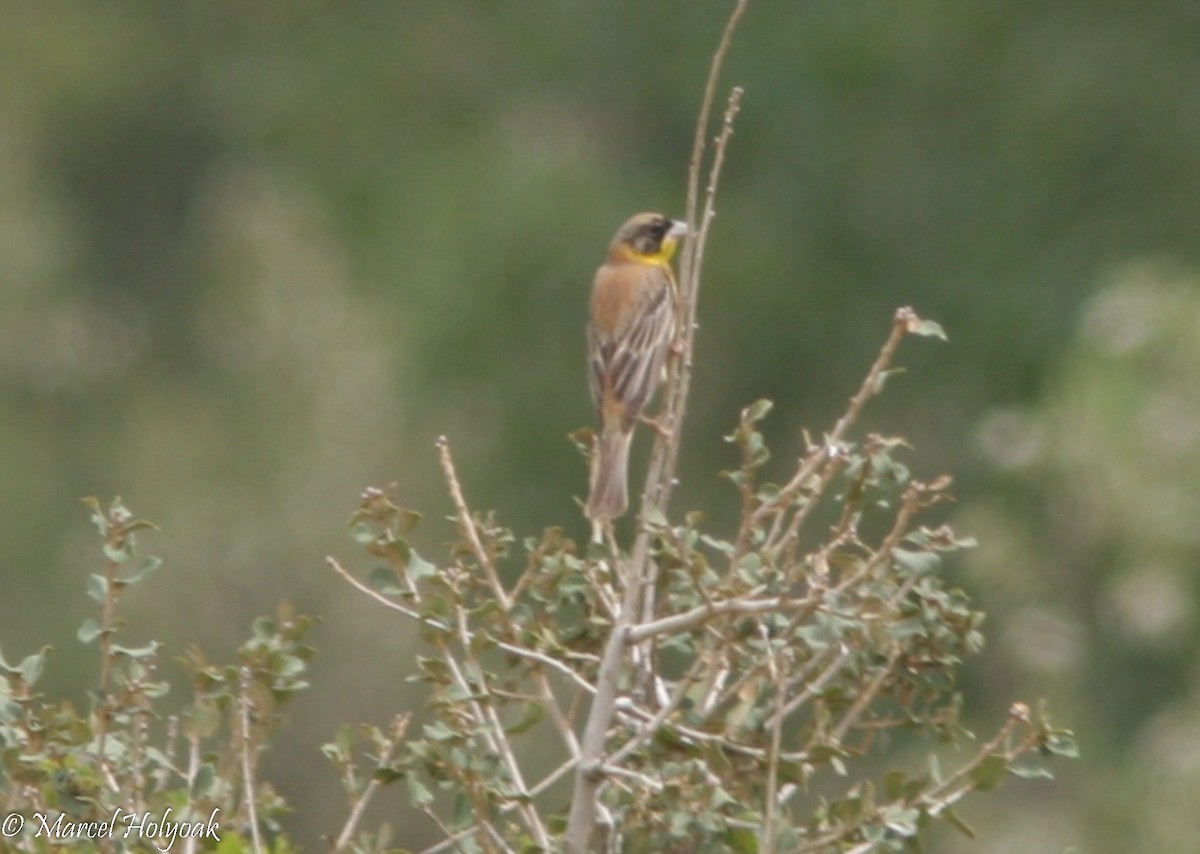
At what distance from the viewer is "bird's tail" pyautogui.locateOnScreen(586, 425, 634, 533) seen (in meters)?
4.31

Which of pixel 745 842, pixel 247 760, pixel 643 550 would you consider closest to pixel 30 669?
pixel 247 760

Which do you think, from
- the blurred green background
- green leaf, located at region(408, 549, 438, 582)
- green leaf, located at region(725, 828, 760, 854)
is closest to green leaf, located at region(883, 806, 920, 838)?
green leaf, located at region(725, 828, 760, 854)

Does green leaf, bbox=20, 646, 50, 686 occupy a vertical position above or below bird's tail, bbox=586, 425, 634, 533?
below

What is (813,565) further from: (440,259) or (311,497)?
(440,259)

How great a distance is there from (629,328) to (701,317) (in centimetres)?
1353

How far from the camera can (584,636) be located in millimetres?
3754

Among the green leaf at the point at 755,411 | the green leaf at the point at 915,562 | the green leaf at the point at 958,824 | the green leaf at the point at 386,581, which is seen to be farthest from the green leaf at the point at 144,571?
the green leaf at the point at 958,824

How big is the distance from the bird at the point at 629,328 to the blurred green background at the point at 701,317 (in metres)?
3.65

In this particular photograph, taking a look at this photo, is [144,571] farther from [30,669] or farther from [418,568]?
[418,568]

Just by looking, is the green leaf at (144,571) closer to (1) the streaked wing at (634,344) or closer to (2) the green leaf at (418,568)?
(2) the green leaf at (418,568)

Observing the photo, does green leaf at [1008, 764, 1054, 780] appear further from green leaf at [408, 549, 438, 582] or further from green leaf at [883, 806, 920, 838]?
green leaf at [408, 549, 438, 582]

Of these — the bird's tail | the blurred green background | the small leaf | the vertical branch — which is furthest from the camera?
the blurred green background

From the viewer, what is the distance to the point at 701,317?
2019cm

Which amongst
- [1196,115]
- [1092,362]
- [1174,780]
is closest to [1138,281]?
[1092,362]
